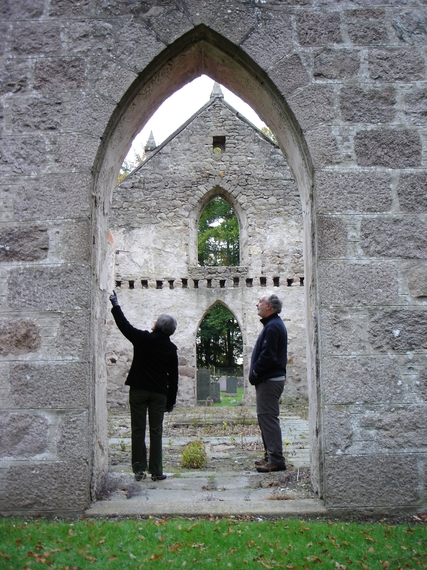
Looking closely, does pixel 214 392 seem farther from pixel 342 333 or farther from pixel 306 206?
pixel 342 333

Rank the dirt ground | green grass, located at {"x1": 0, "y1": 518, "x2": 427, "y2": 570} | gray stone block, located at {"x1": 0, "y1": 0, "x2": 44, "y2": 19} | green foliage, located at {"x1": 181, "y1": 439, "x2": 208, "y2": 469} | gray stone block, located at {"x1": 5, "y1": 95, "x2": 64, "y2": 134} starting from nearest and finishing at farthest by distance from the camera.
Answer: green grass, located at {"x1": 0, "y1": 518, "x2": 427, "y2": 570}
gray stone block, located at {"x1": 5, "y1": 95, "x2": 64, "y2": 134}
gray stone block, located at {"x1": 0, "y1": 0, "x2": 44, "y2": 19}
the dirt ground
green foliage, located at {"x1": 181, "y1": 439, "x2": 208, "y2": 469}

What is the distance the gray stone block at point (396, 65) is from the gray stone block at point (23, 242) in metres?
2.62

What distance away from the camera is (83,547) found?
10.6ft

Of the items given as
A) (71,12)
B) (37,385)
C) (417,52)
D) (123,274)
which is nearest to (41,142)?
(71,12)

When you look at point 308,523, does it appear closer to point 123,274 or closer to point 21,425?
point 21,425

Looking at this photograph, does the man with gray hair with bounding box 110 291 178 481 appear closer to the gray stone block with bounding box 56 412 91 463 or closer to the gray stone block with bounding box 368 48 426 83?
the gray stone block with bounding box 56 412 91 463

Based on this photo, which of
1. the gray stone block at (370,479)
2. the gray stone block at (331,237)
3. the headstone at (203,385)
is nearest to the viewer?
the gray stone block at (370,479)

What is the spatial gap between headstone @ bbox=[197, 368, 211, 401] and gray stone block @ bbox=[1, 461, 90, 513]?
41.3 feet

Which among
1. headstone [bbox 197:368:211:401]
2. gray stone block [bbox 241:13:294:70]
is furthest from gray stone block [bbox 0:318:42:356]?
headstone [bbox 197:368:211:401]

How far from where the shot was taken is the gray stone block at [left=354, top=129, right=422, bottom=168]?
13.8 ft

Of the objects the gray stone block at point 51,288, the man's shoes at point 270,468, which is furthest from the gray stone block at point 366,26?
the man's shoes at point 270,468

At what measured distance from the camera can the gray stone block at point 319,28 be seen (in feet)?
14.1

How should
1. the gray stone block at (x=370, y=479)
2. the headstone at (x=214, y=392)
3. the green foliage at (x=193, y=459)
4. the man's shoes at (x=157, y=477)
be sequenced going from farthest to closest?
the headstone at (x=214, y=392) < the green foliage at (x=193, y=459) < the man's shoes at (x=157, y=477) < the gray stone block at (x=370, y=479)

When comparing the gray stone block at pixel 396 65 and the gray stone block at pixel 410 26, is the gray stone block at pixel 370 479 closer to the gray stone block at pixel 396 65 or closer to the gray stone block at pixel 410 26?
the gray stone block at pixel 396 65
